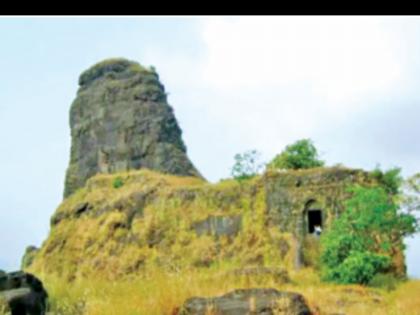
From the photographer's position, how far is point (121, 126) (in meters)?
40.2

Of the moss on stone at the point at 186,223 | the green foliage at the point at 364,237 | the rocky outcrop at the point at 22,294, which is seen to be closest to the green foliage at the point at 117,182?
the moss on stone at the point at 186,223

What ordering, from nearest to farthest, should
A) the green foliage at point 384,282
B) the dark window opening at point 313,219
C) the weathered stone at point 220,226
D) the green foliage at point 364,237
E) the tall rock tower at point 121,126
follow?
the green foliage at point 384,282 < the green foliage at point 364,237 < the dark window opening at point 313,219 < the weathered stone at point 220,226 < the tall rock tower at point 121,126

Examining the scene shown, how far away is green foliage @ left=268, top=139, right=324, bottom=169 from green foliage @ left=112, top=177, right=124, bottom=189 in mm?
8624

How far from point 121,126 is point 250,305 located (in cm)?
3190

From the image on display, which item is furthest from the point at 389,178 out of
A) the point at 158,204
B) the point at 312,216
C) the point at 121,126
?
the point at 121,126

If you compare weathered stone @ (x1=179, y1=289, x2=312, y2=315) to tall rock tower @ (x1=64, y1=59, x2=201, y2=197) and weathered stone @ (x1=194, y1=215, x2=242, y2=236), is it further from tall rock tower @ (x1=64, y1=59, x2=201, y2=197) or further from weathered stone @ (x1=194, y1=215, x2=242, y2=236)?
tall rock tower @ (x1=64, y1=59, x2=201, y2=197)

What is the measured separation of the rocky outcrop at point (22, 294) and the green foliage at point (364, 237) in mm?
13529

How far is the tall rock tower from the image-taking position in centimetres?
3956

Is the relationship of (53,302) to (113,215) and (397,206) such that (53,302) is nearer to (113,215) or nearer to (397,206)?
(397,206)

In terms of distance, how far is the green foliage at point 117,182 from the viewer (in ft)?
117

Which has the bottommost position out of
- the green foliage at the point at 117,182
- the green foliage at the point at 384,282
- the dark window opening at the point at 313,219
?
the green foliage at the point at 384,282

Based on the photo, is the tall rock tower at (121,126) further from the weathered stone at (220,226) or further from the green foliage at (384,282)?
the green foliage at (384,282)

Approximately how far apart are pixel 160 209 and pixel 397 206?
11.7m
